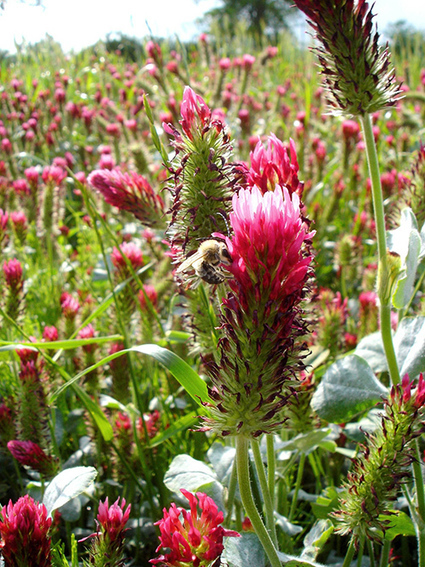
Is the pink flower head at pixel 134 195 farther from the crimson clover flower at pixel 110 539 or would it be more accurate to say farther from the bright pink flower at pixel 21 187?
the bright pink flower at pixel 21 187

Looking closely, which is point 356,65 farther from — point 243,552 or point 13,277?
point 13,277

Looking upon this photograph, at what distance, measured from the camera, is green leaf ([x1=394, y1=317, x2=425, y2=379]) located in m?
1.41

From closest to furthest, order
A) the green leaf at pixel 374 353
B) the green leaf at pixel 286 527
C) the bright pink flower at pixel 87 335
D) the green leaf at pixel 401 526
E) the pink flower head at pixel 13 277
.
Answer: the green leaf at pixel 401 526
the green leaf at pixel 286 527
the green leaf at pixel 374 353
the bright pink flower at pixel 87 335
the pink flower head at pixel 13 277

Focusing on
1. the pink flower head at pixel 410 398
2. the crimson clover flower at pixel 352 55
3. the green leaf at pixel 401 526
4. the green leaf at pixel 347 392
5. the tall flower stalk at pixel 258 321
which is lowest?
the green leaf at pixel 401 526

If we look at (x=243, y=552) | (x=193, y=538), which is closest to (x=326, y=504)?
(x=243, y=552)

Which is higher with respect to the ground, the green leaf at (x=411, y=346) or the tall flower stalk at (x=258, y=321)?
the tall flower stalk at (x=258, y=321)

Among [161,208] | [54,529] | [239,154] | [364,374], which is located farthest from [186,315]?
[239,154]

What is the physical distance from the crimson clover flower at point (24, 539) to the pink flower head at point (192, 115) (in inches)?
35.9

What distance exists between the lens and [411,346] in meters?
1.52

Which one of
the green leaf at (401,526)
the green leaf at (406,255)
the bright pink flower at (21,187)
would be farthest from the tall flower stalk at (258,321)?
the bright pink flower at (21,187)

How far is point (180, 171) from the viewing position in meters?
1.15

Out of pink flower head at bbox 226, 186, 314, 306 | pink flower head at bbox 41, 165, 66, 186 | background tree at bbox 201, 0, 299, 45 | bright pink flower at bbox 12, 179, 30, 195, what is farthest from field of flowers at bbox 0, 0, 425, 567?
background tree at bbox 201, 0, 299, 45

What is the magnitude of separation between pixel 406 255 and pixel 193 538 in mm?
827

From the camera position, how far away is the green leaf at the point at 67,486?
124 centimetres
